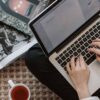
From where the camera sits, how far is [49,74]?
3.49 ft

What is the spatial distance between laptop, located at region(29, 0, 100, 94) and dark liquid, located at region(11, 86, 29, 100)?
14cm

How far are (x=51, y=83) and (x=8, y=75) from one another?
22 cm

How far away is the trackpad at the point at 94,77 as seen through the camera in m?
1.01

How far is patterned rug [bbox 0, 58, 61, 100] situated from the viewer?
1.20m

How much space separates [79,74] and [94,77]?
0.06 m

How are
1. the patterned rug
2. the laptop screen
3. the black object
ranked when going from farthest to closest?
the patterned rug, the black object, the laptop screen

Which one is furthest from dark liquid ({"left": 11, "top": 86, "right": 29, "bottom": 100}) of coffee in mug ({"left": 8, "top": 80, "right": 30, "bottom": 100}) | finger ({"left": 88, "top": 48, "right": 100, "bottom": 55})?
finger ({"left": 88, "top": 48, "right": 100, "bottom": 55})

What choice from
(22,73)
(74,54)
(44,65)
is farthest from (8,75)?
(74,54)

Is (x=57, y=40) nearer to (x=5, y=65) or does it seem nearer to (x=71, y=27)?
(x=71, y=27)

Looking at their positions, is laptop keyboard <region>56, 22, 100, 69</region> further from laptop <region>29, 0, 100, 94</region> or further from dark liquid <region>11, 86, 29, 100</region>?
dark liquid <region>11, 86, 29, 100</region>

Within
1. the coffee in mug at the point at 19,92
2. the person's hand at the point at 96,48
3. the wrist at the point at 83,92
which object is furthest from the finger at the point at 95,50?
the coffee in mug at the point at 19,92

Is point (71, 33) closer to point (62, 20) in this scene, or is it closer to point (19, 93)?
point (62, 20)

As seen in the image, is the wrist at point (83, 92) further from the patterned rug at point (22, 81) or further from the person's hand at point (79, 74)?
the patterned rug at point (22, 81)

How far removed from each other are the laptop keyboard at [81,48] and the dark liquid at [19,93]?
160mm
